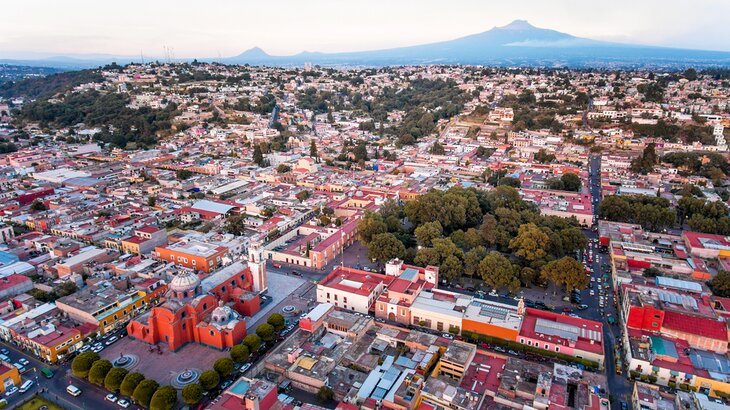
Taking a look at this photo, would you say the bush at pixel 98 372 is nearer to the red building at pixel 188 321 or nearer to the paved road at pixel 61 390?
the paved road at pixel 61 390

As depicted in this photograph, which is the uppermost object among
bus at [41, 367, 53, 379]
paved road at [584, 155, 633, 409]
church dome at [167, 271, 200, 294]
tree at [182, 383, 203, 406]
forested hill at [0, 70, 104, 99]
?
forested hill at [0, 70, 104, 99]

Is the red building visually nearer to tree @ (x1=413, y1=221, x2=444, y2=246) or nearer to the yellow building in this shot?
the yellow building

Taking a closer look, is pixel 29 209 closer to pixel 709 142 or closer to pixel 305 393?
pixel 305 393

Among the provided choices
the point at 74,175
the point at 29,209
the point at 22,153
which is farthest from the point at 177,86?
Answer: the point at 29,209

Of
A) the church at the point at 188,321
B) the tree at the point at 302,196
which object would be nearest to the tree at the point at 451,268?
the church at the point at 188,321

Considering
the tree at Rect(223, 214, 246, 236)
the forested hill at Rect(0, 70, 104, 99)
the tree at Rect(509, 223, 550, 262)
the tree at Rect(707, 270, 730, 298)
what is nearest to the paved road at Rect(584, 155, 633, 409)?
the tree at Rect(509, 223, 550, 262)

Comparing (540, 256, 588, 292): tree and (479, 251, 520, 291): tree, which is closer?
(540, 256, 588, 292): tree

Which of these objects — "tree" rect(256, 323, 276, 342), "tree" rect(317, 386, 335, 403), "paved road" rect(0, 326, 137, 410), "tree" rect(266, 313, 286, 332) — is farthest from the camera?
"tree" rect(266, 313, 286, 332)
